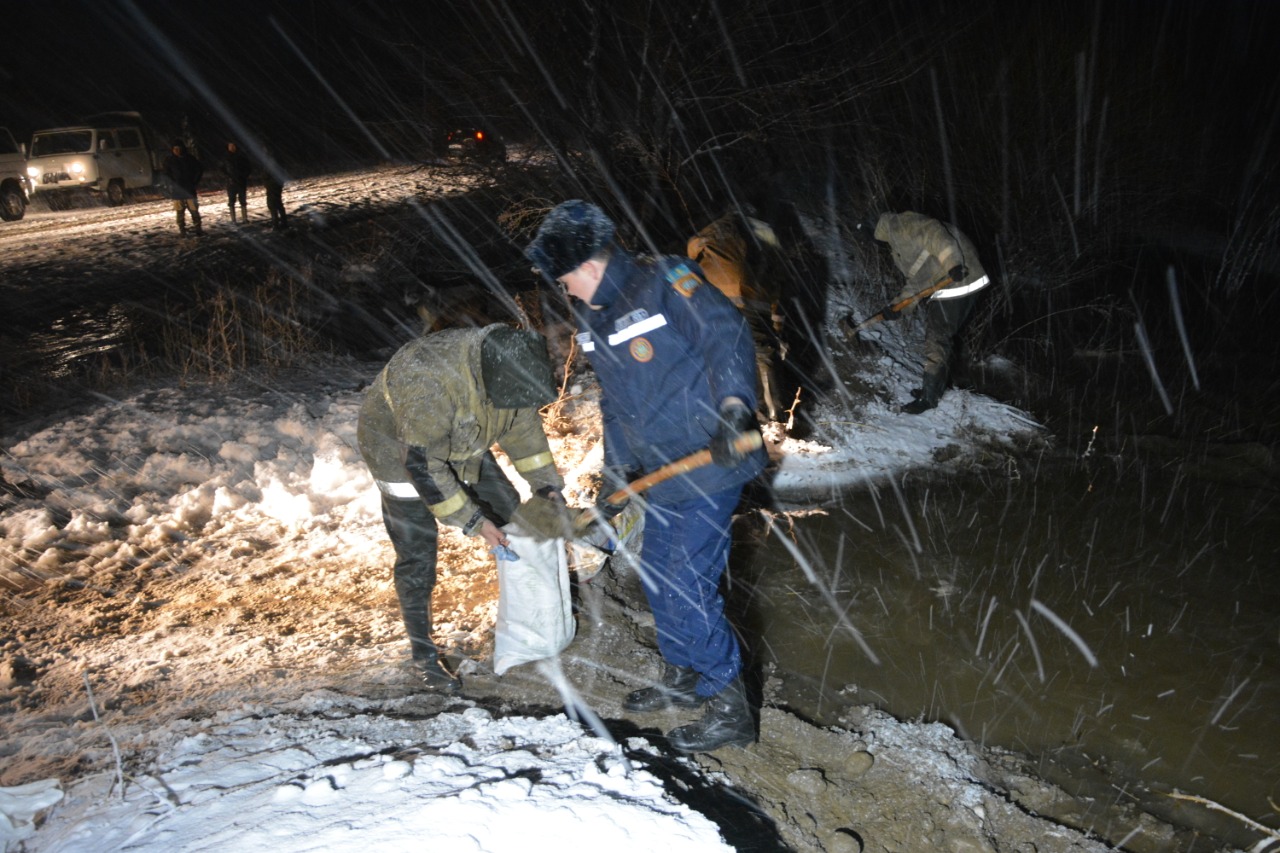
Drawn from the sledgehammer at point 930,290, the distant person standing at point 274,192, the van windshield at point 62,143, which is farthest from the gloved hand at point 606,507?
the van windshield at point 62,143

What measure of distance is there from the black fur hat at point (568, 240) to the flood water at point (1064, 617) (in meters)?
2.14

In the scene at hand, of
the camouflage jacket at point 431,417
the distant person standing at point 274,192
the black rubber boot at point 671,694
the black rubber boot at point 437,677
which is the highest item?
the distant person standing at point 274,192

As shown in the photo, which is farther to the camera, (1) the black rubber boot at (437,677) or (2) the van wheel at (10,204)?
(2) the van wheel at (10,204)

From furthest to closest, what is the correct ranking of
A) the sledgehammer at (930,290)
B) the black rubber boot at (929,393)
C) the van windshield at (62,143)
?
the van windshield at (62,143), the black rubber boot at (929,393), the sledgehammer at (930,290)

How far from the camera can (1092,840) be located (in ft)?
8.86

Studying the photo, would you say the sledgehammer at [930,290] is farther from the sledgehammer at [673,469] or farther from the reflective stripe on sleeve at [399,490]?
the reflective stripe on sleeve at [399,490]

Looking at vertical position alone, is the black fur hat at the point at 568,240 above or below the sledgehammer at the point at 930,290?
above

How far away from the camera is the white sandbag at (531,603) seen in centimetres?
314

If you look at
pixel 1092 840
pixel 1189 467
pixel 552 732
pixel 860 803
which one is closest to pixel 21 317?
pixel 552 732

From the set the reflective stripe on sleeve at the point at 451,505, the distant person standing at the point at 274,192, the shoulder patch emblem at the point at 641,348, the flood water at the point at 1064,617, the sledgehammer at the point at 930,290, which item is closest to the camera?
the shoulder patch emblem at the point at 641,348

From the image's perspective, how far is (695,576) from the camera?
2.75m

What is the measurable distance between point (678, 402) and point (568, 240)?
643 mm

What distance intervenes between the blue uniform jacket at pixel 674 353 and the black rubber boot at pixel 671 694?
0.78 meters

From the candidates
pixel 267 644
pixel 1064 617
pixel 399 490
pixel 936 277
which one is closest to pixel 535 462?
pixel 399 490
